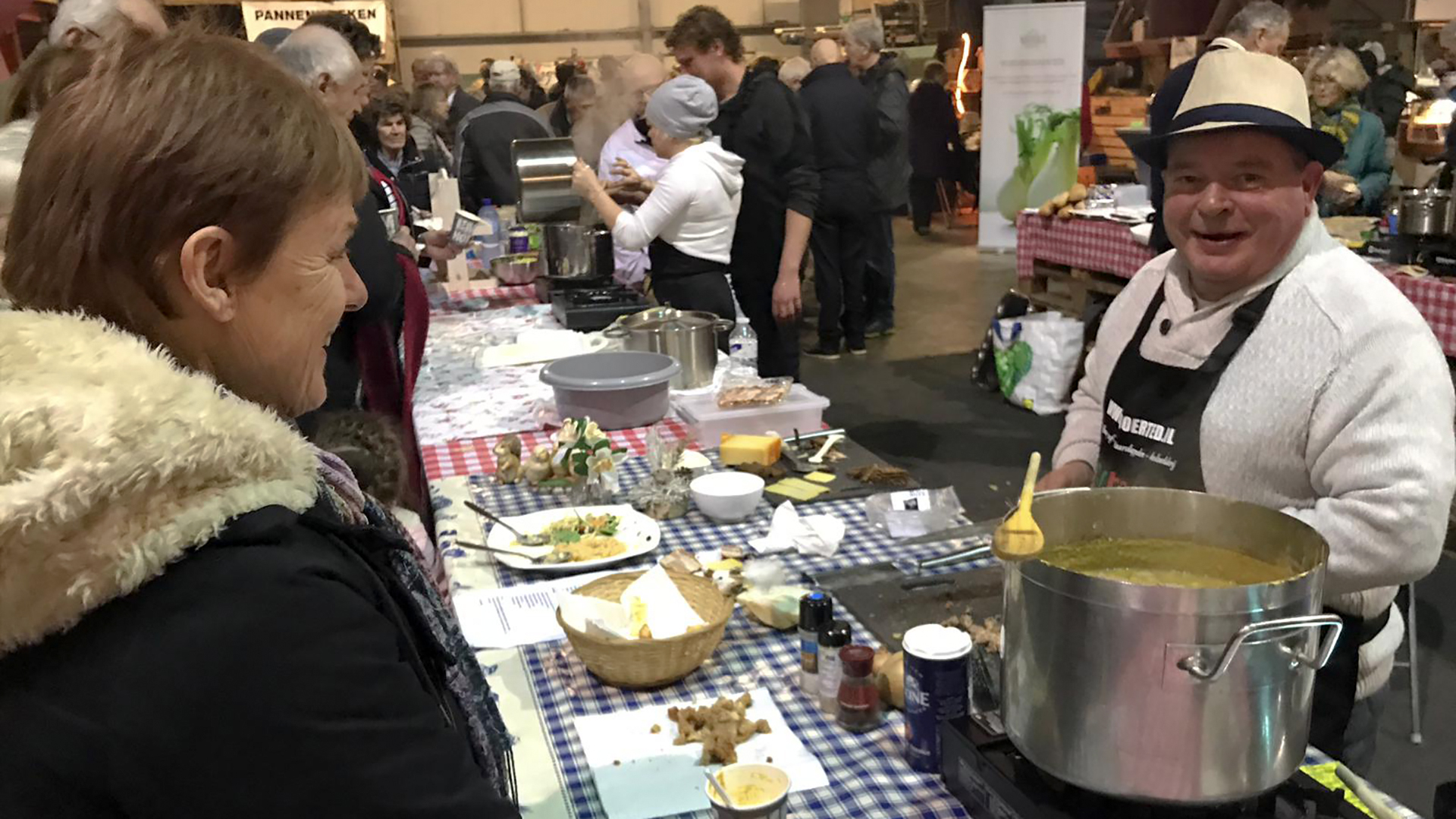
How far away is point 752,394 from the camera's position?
285cm

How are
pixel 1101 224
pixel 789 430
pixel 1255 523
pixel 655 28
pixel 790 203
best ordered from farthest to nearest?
1. pixel 655 28
2. pixel 1101 224
3. pixel 790 203
4. pixel 789 430
5. pixel 1255 523

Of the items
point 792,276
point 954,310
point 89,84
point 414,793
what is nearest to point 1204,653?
point 414,793

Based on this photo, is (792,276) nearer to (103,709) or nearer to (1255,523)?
(1255,523)

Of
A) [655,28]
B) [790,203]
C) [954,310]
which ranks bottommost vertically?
[954,310]

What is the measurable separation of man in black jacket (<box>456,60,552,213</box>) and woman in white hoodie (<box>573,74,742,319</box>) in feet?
6.69

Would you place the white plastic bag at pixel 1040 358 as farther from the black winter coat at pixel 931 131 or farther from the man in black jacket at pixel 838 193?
the black winter coat at pixel 931 131

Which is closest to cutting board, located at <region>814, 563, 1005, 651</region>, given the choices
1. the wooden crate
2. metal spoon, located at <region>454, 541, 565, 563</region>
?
metal spoon, located at <region>454, 541, 565, 563</region>

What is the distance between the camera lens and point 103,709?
2.47 ft

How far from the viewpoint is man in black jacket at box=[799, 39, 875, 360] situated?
20.5ft

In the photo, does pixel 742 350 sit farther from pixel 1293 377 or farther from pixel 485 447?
pixel 1293 377

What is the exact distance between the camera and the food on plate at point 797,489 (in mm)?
2375

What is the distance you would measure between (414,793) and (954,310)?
7828 mm

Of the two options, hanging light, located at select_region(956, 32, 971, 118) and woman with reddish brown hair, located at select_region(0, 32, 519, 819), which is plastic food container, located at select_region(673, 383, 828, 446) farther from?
hanging light, located at select_region(956, 32, 971, 118)

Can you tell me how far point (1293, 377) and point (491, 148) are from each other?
201 inches
